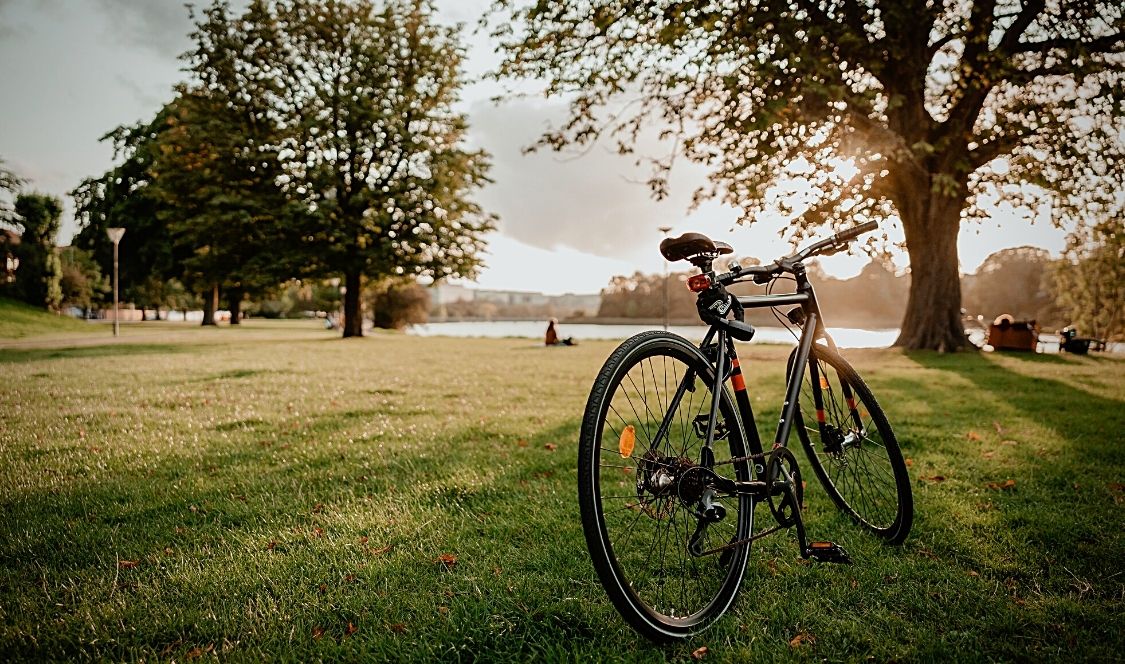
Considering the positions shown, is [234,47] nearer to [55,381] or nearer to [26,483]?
[55,381]

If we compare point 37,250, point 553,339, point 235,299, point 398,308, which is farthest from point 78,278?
point 553,339

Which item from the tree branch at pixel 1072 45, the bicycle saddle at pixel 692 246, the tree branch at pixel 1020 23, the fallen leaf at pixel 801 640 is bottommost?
the fallen leaf at pixel 801 640

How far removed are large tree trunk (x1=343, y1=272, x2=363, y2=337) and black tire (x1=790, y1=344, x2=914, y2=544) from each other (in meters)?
25.0

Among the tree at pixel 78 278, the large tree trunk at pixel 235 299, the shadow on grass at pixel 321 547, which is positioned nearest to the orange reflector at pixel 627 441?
the shadow on grass at pixel 321 547

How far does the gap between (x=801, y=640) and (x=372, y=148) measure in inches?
1061

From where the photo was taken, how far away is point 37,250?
36.1 meters

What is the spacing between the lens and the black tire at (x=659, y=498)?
1928 mm

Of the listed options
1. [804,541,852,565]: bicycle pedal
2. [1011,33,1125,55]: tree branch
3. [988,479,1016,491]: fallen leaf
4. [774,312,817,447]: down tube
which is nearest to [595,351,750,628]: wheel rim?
[774,312,817,447]: down tube

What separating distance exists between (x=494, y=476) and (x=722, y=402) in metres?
2.36

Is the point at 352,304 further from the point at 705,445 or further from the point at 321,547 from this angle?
the point at 705,445

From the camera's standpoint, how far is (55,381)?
9.02 meters

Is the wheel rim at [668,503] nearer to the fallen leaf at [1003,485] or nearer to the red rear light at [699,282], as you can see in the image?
the red rear light at [699,282]

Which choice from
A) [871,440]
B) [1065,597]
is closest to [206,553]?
[871,440]

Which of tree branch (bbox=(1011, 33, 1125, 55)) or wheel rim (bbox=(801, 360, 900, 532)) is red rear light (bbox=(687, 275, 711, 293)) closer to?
wheel rim (bbox=(801, 360, 900, 532))
